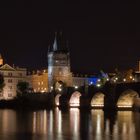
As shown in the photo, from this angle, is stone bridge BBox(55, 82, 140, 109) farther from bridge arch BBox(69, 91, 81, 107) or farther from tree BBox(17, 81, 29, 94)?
tree BBox(17, 81, 29, 94)

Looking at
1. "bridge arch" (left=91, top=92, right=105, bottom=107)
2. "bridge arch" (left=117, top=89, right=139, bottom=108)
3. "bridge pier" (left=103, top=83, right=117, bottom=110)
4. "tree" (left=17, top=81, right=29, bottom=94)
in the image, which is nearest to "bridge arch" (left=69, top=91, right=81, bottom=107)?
"bridge arch" (left=91, top=92, right=105, bottom=107)

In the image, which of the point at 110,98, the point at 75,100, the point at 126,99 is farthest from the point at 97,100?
the point at 126,99

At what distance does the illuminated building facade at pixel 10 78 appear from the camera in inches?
5925

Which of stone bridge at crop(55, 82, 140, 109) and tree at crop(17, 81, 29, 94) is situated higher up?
tree at crop(17, 81, 29, 94)

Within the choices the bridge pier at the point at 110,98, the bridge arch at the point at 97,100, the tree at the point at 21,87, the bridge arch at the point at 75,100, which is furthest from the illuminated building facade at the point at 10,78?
the bridge pier at the point at 110,98

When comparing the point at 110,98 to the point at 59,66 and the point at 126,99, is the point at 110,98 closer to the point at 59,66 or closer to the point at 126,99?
the point at 126,99

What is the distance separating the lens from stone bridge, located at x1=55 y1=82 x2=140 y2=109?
3861 inches

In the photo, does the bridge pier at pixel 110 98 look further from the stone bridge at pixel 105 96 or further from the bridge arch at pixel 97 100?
the bridge arch at pixel 97 100

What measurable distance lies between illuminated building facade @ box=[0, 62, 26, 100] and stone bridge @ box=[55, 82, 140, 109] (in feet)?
85.9

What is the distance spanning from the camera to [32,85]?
17288 centimetres

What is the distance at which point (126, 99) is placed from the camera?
101 meters

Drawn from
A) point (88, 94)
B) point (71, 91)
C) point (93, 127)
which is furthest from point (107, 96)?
point (93, 127)

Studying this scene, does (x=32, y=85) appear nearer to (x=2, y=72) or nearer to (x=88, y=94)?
(x=2, y=72)

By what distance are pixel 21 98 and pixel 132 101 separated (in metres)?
38.2
